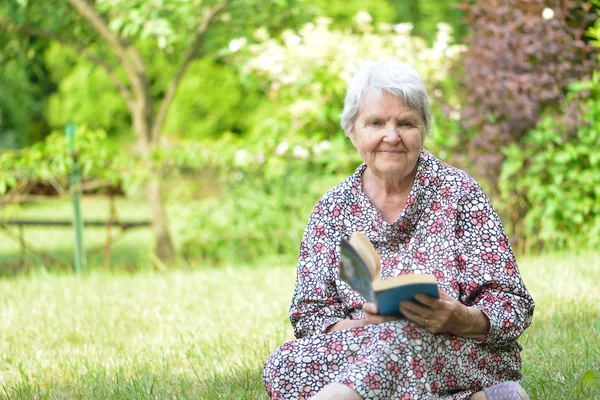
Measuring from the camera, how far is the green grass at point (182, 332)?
321 cm

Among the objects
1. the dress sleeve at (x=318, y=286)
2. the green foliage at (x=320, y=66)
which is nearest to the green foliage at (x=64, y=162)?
the green foliage at (x=320, y=66)

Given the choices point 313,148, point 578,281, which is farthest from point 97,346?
point 313,148

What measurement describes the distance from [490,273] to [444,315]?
0.33m

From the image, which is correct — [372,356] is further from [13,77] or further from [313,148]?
[13,77]

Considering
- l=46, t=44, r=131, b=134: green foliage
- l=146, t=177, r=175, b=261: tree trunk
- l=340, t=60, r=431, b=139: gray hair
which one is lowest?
l=146, t=177, r=175, b=261: tree trunk

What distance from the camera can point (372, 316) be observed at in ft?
8.20

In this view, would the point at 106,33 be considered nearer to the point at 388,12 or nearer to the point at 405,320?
the point at 405,320

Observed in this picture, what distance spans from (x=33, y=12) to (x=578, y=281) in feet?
17.9

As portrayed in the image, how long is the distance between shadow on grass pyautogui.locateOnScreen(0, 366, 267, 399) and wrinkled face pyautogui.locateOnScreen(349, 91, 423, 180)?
3.27 feet

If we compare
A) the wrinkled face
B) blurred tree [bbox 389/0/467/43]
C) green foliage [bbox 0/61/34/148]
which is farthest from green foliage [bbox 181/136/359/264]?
green foliage [bbox 0/61/34/148]

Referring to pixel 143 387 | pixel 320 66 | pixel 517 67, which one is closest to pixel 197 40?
pixel 320 66

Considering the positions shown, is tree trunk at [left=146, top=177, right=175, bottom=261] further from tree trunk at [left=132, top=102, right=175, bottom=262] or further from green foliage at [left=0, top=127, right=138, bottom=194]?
green foliage at [left=0, top=127, right=138, bottom=194]

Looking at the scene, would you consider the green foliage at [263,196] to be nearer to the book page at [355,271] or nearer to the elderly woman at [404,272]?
the elderly woman at [404,272]

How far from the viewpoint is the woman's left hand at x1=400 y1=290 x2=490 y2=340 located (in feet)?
7.61
